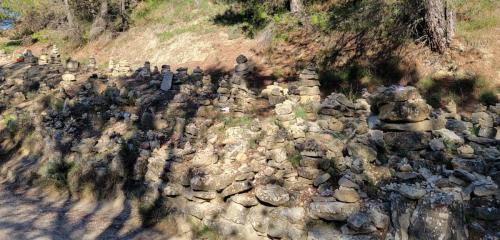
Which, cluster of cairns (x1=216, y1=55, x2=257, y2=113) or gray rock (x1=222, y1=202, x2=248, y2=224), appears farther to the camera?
cluster of cairns (x1=216, y1=55, x2=257, y2=113)

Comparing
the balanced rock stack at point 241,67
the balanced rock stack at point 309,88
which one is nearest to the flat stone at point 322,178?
the balanced rock stack at point 309,88

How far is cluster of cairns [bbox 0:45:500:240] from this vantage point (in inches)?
227

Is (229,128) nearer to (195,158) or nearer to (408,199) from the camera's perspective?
(195,158)

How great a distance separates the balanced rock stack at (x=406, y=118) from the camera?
265 inches

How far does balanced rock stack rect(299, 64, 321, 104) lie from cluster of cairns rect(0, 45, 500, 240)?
1.4 inches

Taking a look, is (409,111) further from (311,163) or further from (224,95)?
(224,95)

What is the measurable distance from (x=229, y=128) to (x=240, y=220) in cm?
249

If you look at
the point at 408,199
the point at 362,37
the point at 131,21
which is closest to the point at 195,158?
the point at 408,199

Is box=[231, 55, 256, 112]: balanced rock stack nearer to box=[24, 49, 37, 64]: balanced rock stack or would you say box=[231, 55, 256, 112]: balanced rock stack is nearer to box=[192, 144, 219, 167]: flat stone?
box=[192, 144, 219, 167]: flat stone

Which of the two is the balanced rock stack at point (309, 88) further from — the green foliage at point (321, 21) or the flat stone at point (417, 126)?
the green foliage at point (321, 21)

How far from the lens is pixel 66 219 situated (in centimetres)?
887

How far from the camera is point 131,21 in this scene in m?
30.3

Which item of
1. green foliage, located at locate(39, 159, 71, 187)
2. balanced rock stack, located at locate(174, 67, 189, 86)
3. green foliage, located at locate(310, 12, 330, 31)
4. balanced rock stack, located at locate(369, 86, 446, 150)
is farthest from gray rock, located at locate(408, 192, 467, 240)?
green foliage, located at locate(310, 12, 330, 31)

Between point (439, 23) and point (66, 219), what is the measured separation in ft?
35.4
